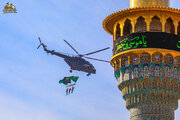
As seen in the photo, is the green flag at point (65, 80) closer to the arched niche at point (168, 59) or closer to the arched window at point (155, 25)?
the arched window at point (155, 25)

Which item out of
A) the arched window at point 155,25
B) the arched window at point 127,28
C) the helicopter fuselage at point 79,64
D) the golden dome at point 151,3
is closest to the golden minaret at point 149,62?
the arched window at point 155,25

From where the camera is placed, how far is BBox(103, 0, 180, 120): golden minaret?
58000 millimetres

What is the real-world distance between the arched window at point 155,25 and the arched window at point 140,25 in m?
0.58

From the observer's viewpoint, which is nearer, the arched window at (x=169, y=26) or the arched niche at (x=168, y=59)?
the arched niche at (x=168, y=59)

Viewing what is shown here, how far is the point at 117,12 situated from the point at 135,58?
13.9 feet

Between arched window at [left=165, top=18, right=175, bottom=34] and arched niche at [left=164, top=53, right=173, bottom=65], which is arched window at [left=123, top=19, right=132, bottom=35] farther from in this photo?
arched niche at [left=164, top=53, right=173, bottom=65]

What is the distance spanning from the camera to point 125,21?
198 ft

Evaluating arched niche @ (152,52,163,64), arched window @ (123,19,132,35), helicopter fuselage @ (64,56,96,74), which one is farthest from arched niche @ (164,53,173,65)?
helicopter fuselage @ (64,56,96,74)

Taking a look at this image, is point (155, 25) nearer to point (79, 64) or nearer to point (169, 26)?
point (169, 26)

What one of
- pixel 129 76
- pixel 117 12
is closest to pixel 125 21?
pixel 117 12

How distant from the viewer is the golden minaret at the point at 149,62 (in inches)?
2283

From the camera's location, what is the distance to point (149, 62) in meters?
58.4

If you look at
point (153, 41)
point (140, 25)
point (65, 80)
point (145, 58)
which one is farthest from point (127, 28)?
point (65, 80)

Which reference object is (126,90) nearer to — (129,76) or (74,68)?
(129,76)
